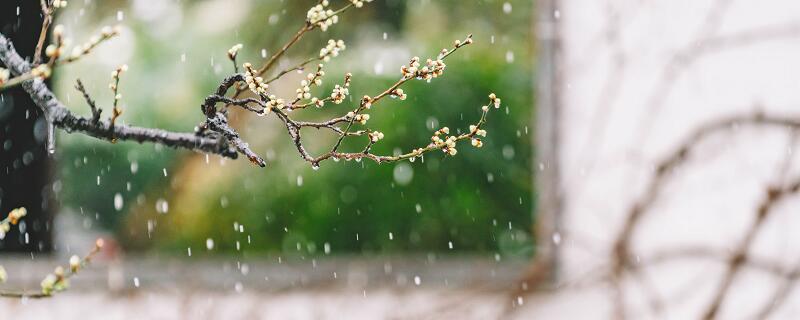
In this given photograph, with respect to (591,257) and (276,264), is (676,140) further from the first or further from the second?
(276,264)

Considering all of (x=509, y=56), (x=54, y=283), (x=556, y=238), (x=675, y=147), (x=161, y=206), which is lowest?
(x=54, y=283)

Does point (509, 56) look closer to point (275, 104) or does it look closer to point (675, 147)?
point (675, 147)

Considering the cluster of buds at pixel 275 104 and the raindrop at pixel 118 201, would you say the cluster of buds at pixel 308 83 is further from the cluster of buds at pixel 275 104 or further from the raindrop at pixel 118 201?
the raindrop at pixel 118 201

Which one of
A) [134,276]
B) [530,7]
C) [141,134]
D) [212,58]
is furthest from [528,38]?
[141,134]

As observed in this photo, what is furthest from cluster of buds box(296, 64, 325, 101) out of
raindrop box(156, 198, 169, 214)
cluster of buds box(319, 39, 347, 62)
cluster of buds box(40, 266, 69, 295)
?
raindrop box(156, 198, 169, 214)

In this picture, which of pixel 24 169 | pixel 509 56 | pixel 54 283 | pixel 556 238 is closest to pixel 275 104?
pixel 54 283

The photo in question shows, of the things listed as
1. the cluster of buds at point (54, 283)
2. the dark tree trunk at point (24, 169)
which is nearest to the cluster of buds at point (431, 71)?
the cluster of buds at point (54, 283)

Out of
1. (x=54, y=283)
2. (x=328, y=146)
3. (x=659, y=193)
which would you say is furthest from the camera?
(x=328, y=146)
